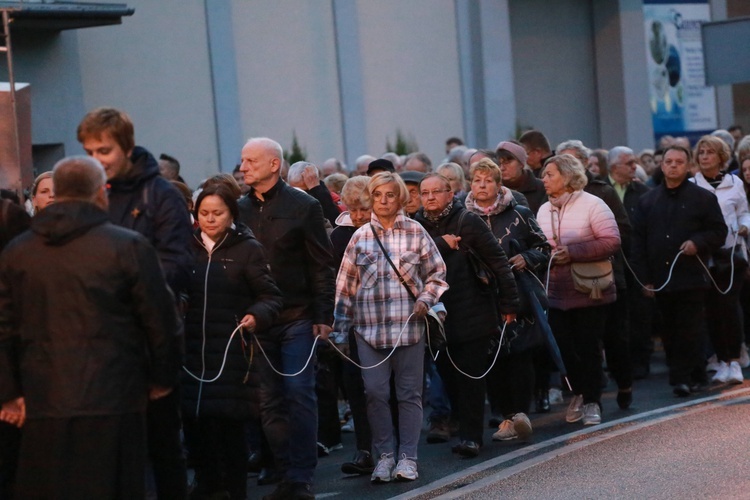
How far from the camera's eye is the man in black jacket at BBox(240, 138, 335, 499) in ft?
28.6

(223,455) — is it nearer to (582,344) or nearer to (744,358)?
(582,344)

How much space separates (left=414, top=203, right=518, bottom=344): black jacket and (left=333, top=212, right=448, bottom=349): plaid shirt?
56 centimetres

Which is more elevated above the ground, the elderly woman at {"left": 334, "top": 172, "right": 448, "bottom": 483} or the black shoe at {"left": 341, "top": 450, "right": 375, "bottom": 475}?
the elderly woman at {"left": 334, "top": 172, "right": 448, "bottom": 483}

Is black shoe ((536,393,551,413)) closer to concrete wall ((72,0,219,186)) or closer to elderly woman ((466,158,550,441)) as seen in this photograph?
elderly woman ((466,158,550,441))

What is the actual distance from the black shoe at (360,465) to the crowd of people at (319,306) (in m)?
0.02

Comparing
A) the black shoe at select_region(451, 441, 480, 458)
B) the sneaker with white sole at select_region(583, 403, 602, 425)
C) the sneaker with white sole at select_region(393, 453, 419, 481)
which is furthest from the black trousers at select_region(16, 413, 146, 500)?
the sneaker with white sole at select_region(583, 403, 602, 425)

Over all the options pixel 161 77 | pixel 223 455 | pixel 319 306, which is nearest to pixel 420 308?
pixel 319 306

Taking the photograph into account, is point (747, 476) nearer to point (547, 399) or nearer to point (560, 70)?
point (547, 399)

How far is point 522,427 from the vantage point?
10.0m

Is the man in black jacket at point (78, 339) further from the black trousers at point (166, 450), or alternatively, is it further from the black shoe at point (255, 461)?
the black shoe at point (255, 461)

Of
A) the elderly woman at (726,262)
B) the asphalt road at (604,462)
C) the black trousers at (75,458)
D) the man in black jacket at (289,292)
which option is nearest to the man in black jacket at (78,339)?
the black trousers at (75,458)

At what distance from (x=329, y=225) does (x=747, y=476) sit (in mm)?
4698

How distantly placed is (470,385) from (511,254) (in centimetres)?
126

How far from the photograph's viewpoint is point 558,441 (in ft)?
33.2
